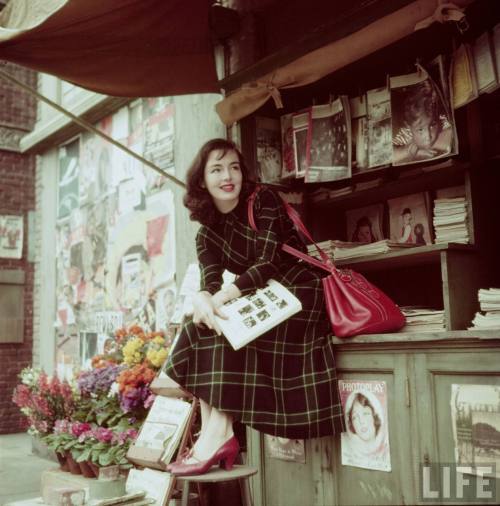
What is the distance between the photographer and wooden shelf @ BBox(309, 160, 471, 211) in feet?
10.7

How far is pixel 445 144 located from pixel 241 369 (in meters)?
1.50

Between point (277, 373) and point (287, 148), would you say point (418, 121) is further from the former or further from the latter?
point (277, 373)

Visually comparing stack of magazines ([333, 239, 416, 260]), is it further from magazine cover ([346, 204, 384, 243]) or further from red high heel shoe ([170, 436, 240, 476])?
red high heel shoe ([170, 436, 240, 476])

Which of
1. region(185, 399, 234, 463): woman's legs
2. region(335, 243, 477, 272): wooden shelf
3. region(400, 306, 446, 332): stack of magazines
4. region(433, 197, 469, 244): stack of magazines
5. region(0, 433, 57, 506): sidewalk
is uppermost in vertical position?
region(433, 197, 469, 244): stack of magazines

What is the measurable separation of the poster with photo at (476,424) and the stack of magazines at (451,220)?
0.89 m

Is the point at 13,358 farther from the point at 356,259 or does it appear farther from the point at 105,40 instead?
the point at 356,259

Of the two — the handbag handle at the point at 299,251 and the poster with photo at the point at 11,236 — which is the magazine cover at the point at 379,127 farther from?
the poster with photo at the point at 11,236

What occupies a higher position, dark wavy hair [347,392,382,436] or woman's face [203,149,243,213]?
woman's face [203,149,243,213]

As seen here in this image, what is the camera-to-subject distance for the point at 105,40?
379 cm

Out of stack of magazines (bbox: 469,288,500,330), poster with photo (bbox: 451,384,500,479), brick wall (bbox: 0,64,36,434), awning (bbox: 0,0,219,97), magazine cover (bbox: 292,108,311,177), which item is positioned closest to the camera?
poster with photo (bbox: 451,384,500,479)

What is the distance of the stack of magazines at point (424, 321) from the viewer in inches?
116

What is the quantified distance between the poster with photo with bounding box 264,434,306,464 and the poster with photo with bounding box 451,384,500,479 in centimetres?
88

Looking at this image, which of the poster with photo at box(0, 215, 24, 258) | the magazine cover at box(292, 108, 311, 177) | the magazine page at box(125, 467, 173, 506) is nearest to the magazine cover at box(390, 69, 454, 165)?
the magazine cover at box(292, 108, 311, 177)

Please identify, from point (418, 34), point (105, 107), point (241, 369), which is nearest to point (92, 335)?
point (105, 107)
